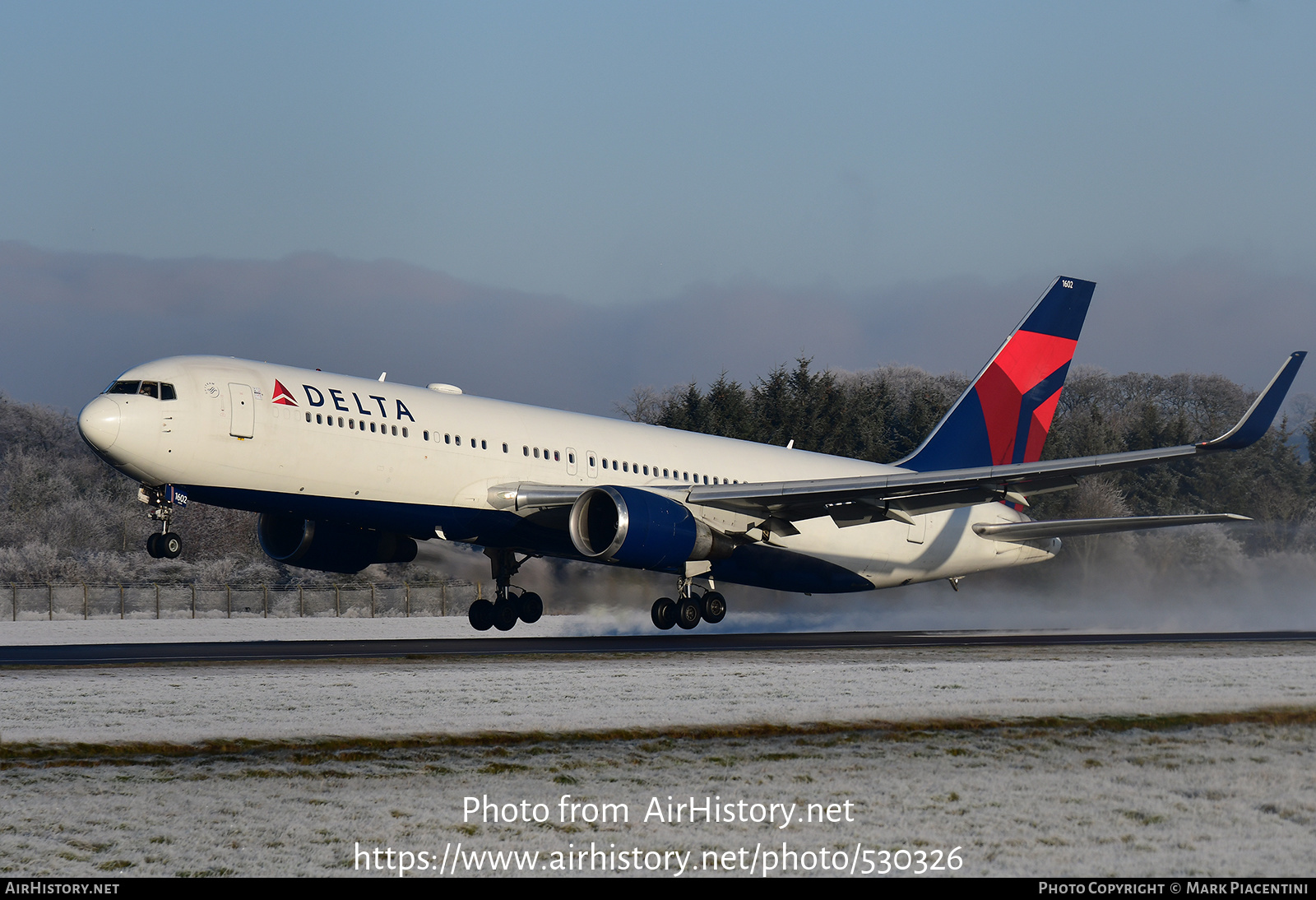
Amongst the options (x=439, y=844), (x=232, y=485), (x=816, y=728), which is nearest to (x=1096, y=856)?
(x=439, y=844)

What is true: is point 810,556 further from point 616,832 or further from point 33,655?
Answer: point 616,832

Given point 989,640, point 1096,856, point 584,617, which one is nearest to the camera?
point 1096,856

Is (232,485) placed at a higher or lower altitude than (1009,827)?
higher

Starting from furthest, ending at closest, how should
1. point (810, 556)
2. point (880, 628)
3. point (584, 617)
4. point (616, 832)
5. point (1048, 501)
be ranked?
point (1048, 501) < point (584, 617) < point (880, 628) < point (810, 556) < point (616, 832)

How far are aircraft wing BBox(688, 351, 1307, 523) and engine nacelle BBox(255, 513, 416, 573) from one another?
8.23 meters

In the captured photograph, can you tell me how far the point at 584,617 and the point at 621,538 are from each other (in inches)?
531

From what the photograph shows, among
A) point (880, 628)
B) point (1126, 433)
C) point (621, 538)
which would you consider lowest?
point (880, 628)

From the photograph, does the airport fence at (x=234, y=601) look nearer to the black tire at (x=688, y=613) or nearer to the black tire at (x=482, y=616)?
the black tire at (x=482, y=616)

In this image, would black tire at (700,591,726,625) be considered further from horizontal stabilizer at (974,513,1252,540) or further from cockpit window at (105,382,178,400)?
cockpit window at (105,382,178,400)

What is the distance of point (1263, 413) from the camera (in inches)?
1045

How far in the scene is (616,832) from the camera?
9516mm

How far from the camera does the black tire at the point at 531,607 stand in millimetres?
34781

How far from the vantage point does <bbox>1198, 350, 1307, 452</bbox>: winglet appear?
25938 millimetres

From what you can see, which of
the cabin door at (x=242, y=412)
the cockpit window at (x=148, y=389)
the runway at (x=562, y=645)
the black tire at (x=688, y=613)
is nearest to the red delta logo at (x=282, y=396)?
the cabin door at (x=242, y=412)
